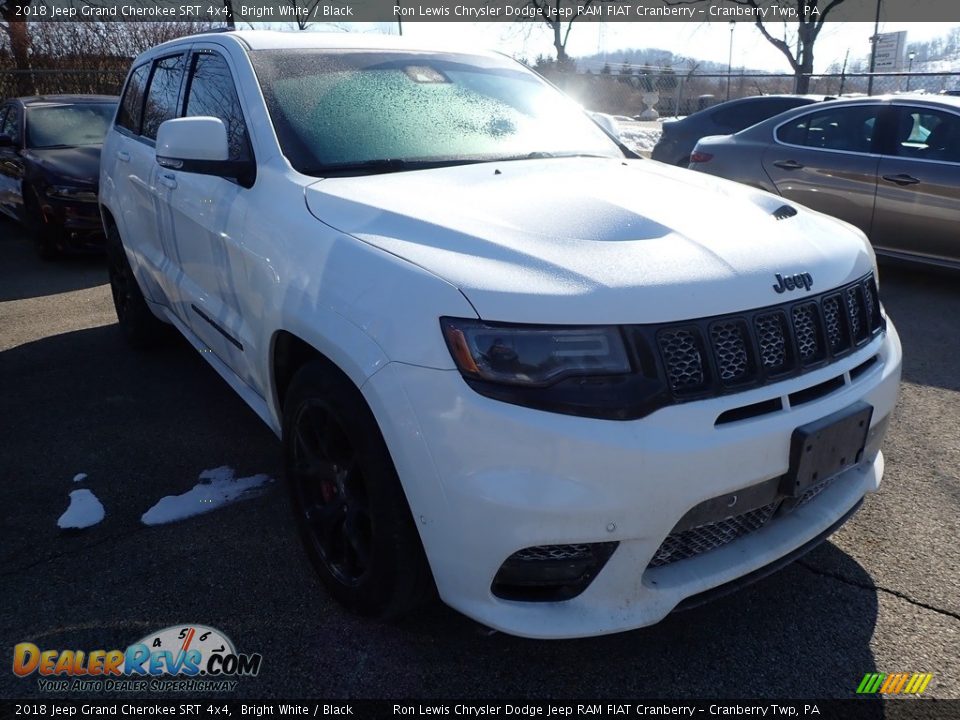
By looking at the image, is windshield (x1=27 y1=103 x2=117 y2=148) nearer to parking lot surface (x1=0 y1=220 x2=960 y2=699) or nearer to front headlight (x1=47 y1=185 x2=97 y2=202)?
front headlight (x1=47 y1=185 x2=97 y2=202)

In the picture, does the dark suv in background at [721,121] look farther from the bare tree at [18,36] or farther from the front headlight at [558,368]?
the bare tree at [18,36]

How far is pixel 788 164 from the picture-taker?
22.5 feet

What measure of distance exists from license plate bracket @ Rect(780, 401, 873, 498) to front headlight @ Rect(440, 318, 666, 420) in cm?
42

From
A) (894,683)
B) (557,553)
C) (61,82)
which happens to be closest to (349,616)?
(557,553)

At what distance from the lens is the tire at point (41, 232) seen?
7949 mm

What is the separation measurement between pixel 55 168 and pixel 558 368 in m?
7.80

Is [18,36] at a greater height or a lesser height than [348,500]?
greater

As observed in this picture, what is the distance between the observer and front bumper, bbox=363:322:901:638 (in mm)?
1809

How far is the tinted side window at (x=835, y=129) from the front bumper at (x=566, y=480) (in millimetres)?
5369

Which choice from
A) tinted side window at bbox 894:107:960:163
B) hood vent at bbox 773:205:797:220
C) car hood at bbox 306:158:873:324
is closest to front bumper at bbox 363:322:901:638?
car hood at bbox 306:158:873:324

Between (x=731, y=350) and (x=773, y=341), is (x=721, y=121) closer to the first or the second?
(x=773, y=341)

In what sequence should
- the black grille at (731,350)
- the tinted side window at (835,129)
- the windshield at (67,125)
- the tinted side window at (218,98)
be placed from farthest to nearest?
the windshield at (67,125)
the tinted side window at (835,129)
the tinted side window at (218,98)
the black grille at (731,350)

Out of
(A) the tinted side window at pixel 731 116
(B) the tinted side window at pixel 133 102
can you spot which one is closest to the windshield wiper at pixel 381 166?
(B) the tinted side window at pixel 133 102

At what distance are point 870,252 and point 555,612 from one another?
5.34 ft
